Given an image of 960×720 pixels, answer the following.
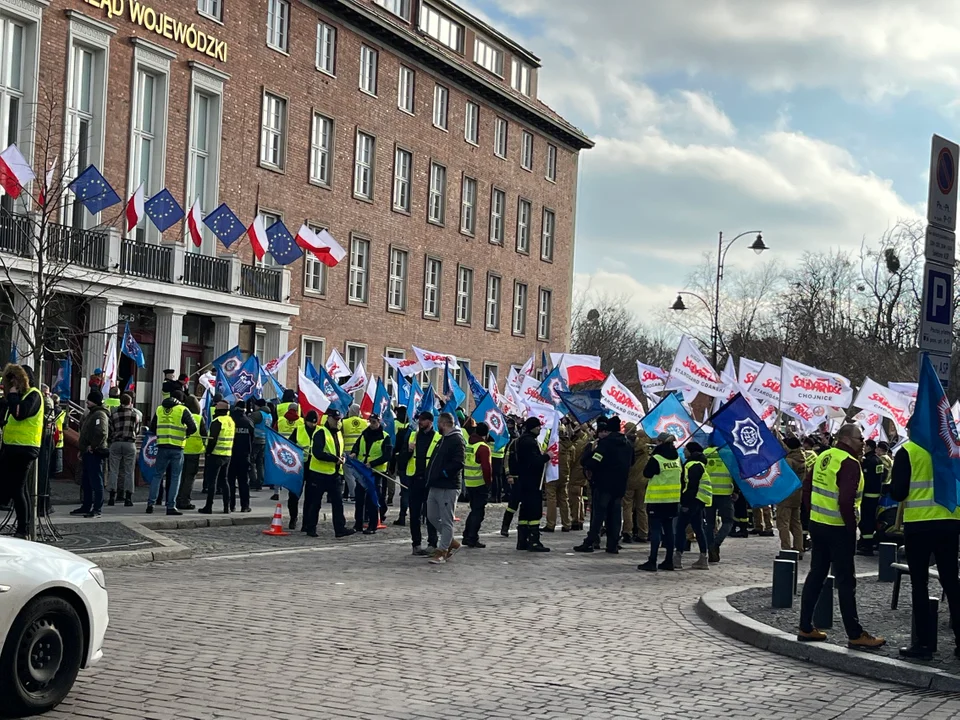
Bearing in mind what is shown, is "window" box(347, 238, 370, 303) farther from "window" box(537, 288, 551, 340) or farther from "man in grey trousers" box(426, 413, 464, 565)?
"man in grey trousers" box(426, 413, 464, 565)

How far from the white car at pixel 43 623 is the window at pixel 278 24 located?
33.2 meters

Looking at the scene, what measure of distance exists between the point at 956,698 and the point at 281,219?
1269 inches

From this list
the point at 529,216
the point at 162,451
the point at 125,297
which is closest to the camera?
the point at 162,451

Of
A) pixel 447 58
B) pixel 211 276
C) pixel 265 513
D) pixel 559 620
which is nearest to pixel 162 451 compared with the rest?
pixel 265 513

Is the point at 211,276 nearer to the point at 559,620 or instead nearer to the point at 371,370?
the point at 371,370

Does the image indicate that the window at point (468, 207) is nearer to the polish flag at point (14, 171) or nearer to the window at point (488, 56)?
the window at point (488, 56)

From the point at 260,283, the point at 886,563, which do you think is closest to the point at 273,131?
the point at 260,283

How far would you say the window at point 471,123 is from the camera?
49.3m

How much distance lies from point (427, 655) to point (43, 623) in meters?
3.17

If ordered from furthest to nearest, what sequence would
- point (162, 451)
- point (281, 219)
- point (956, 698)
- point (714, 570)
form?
point (281, 219)
point (162, 451)
point (714, 570)
point (956, 698)

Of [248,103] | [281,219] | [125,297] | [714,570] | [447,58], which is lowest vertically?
[714,570]

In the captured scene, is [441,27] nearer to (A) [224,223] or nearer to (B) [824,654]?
(A) [224,223]

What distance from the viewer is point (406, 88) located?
45500 millimetres

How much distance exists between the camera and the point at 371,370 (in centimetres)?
4359
